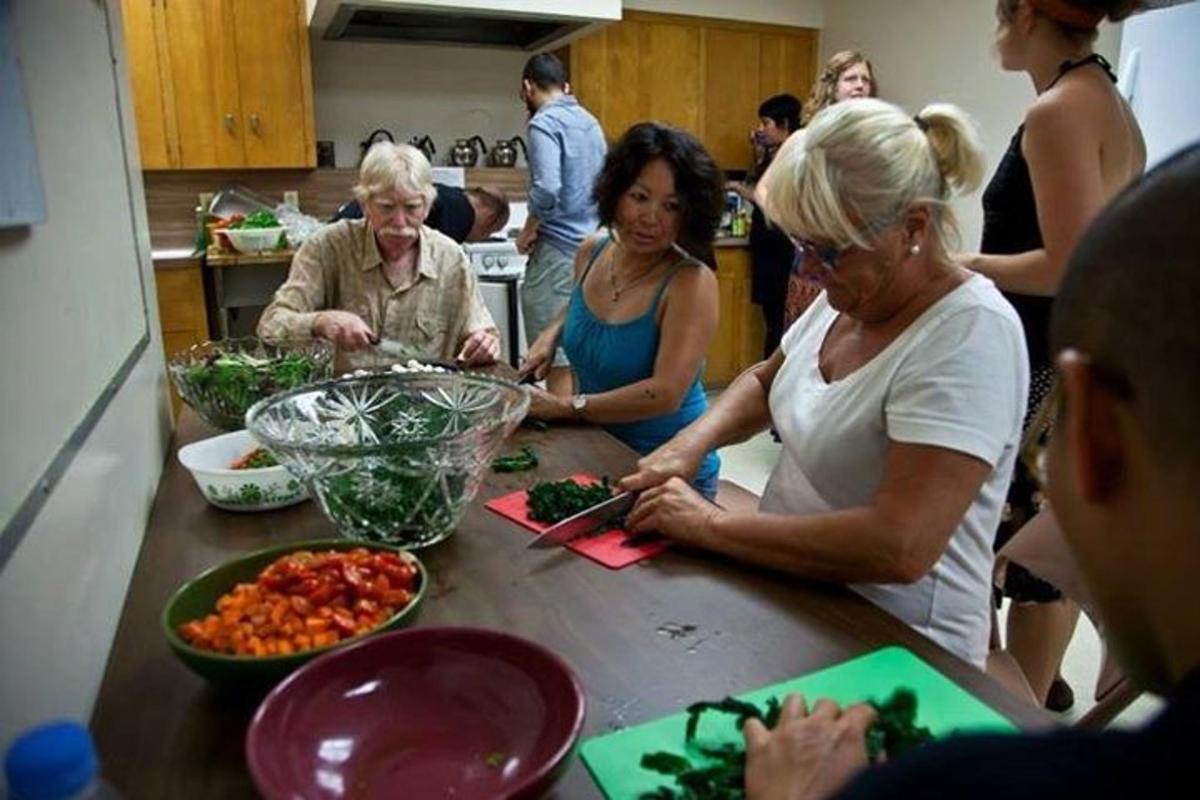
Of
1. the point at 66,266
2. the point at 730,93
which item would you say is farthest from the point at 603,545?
the point at 730,93

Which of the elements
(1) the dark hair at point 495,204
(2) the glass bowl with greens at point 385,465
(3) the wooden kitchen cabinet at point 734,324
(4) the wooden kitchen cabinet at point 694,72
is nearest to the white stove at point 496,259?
(1) the dark hair at point 495,204

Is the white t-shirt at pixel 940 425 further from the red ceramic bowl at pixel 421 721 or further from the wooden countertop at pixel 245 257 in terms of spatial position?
the wooden countertop at pixel 245 257

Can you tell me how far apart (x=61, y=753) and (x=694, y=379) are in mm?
1550

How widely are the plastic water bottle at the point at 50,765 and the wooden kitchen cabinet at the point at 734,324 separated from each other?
185 inches

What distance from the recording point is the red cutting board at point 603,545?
3.57 feet

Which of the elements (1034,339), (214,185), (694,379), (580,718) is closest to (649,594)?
(580,718)

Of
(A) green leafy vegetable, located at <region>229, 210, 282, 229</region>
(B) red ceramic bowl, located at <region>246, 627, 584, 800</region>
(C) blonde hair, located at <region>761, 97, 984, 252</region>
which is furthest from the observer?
(A) green leafy vegetable, located at <region>229, 210, 282, 229</region>

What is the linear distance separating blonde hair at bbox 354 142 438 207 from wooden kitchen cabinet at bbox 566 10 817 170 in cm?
296

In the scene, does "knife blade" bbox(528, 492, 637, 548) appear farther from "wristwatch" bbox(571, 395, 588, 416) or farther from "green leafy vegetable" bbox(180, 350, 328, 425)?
"green leafy vegetable" bbox(180, 350, 328, 425)

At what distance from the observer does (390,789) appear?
686mm

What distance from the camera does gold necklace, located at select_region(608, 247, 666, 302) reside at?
200cm

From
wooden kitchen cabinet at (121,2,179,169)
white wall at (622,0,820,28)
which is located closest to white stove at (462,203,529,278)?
wooden kitchen cabinet at (121,2,179,169)

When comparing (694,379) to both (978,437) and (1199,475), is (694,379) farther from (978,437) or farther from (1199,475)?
(1199,475)

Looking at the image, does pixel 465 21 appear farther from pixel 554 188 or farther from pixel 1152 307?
pixel 1152 307
